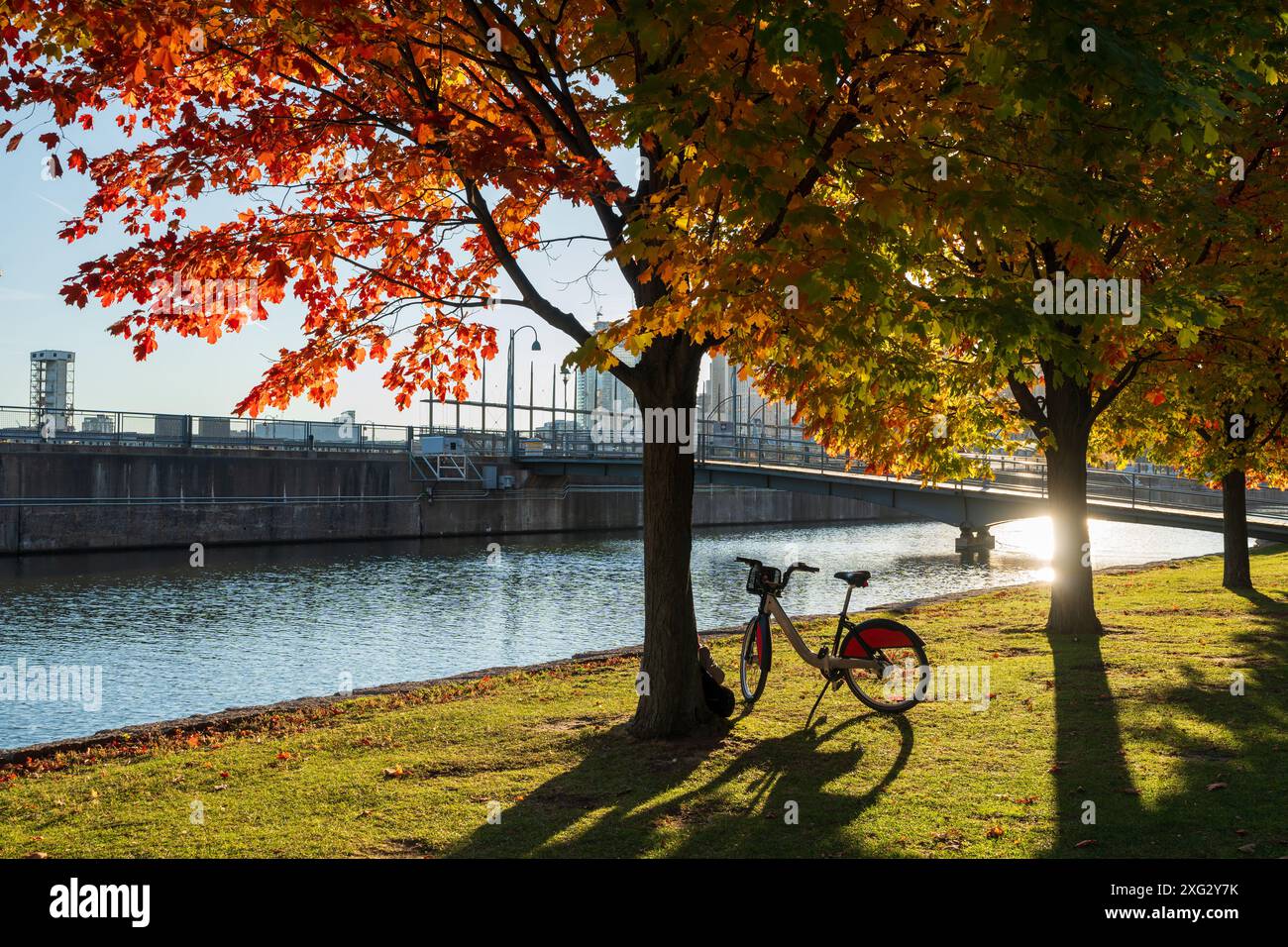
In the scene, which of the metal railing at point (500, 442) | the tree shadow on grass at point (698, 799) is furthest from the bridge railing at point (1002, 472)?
the tree shadow on grass at point (698, 799)

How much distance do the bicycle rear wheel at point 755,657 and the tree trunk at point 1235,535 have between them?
14305mm

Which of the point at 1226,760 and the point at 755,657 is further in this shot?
the point at 755,657

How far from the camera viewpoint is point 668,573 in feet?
29.1

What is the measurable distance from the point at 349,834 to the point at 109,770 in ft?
10.8

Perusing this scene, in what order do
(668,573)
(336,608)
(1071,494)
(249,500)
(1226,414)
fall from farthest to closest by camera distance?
1. (249,500)
2. (336,608)
3. (1226,414)
4. (1071,494)
5. (668,573)

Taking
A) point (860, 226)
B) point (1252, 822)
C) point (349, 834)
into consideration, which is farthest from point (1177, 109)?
point (349, 834)

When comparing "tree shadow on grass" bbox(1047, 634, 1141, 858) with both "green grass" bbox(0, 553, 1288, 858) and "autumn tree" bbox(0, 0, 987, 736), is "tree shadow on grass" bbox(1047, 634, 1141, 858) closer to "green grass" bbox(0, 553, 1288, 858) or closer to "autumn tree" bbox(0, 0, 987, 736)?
"green grass" bbox(0, 553, 1288, 858)

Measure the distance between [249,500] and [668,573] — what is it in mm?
39792

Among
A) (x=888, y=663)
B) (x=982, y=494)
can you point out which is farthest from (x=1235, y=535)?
(x=888, y=663)

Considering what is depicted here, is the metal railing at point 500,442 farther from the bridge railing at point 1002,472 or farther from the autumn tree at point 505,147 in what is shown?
the autumn tree at point 505,147

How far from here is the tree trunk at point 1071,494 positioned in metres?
14.2

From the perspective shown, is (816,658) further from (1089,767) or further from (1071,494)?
(1071,494)

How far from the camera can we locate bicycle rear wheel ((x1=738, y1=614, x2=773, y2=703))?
9.48 m

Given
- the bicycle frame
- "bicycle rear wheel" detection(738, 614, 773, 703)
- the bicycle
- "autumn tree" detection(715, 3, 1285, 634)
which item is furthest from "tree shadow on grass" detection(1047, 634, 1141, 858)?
"autumn tree" detection(715, 3, 1285, 634)
